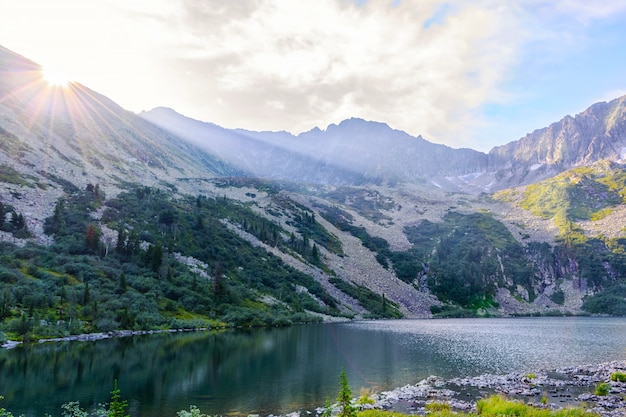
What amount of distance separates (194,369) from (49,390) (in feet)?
54.5

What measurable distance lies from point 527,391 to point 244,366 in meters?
34.6

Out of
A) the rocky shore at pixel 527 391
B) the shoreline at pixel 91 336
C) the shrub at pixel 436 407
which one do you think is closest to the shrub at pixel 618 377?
the rocky shore at pixel 527 391

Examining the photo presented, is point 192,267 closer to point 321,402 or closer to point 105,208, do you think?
point 105,208

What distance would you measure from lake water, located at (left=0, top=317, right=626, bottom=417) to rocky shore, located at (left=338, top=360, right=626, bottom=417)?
4295mm

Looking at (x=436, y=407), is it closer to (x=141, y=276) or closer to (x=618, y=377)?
(x=618, y=377)

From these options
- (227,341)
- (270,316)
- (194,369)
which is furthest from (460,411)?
(270,316)

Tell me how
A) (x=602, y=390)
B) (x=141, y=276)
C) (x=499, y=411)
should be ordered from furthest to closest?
(x=141, y=276), (x=602, y=390), (x=499, y=411)

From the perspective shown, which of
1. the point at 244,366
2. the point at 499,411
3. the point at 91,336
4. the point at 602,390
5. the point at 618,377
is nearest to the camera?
the point at 499,411

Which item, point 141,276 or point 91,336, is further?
point 141,276

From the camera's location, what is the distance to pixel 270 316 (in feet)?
402

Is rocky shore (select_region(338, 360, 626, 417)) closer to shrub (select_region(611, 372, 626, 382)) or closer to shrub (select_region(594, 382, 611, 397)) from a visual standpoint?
shrub (select_region(594, 382, 611, 397))

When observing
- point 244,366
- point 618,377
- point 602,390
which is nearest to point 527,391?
point 602,390

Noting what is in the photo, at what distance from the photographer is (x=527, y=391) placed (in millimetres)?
38219

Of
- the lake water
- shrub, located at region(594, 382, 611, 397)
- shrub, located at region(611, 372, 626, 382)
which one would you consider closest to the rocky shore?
shrub, located at region(594, 382, 611, 397)
